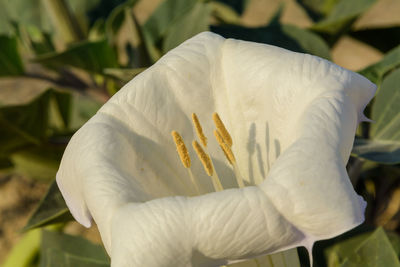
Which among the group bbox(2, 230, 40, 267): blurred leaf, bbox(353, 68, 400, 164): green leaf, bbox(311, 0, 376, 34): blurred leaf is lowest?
bbox(2, 230, 40, 267): blurred leaf

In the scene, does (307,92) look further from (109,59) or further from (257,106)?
(109,59)

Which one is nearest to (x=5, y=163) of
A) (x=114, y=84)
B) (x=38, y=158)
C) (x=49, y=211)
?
(x=38, y=158)

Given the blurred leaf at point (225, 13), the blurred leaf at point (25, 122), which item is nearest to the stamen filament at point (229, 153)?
the blurred leaf at point (25, 122)

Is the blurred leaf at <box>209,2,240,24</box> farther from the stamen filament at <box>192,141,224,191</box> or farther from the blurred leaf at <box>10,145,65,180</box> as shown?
the stamen filament at <box>192,141,224,191</box>

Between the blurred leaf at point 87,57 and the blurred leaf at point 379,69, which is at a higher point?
the blurred leaf at point 87,57

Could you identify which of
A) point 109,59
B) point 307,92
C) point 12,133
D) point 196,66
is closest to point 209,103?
point 196,66

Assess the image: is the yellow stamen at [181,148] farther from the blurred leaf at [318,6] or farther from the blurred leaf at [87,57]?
the blurred leaf at [318,6]

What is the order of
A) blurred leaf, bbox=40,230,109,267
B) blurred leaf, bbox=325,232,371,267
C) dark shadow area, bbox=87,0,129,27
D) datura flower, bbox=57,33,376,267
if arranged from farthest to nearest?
dark shadow area, bbox=87,0,129,27 → blurred leaf, bbox=40,230,109,267 → blurred leaf, bbox=325,232,371,267 → datura flower, bbox=57,33,376,267

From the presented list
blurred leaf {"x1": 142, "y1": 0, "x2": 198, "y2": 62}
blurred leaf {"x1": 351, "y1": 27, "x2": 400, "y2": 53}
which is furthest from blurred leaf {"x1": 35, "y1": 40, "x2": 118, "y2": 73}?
blurred leaf {"x1": 351, "y1": 27, "x2": 400, "y2": 53}

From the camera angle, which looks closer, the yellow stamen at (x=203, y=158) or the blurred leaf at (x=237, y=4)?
the yellow stamen at (x=203, y=158)

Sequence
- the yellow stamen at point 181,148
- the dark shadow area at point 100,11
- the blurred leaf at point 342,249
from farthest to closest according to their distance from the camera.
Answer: the dark shadow area at point 100,11 < the blurred leaf at point 342,249 < the yellow stamen at point 181,148
